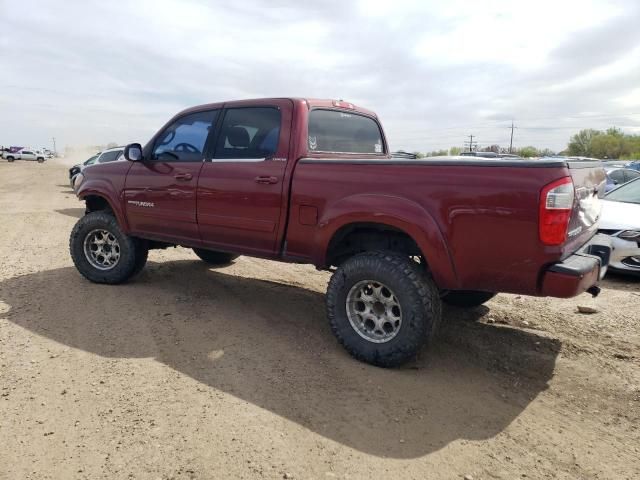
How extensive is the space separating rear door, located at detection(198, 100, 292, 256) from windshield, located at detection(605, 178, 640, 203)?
5731 mm

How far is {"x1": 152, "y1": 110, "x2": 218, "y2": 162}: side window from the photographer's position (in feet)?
16.0

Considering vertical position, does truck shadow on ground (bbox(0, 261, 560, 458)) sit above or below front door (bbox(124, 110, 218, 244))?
below

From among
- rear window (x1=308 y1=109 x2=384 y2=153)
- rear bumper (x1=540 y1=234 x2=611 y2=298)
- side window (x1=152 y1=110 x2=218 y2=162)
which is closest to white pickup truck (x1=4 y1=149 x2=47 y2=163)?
side window (x1=152 y1=110 x2=218 y2=162)

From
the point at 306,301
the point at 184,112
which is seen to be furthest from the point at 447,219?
the point at 184,112

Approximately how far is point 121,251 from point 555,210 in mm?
4499

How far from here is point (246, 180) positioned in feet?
14.3

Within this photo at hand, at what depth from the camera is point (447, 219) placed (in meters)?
3.31

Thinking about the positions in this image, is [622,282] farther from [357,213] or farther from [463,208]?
[357,213]

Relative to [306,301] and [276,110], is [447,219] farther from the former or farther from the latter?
[306,301]

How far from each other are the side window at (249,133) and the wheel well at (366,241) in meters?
1.01

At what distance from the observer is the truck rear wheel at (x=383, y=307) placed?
345cm

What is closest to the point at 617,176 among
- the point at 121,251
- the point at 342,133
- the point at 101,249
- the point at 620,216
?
the point at 620,216

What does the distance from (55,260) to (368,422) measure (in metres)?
5.61

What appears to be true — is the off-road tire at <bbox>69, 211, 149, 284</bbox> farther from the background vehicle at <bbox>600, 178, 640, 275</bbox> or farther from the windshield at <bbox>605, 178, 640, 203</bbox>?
the windshield at <bbox>605, 178, 640, 203</bbox>
